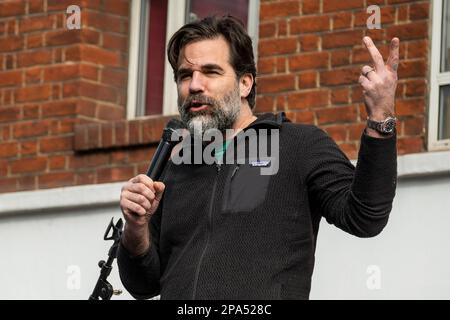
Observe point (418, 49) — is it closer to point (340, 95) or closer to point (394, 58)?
point (340, 95)

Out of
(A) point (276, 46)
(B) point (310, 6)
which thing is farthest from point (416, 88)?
(A) point (276, 46)

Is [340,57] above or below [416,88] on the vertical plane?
above

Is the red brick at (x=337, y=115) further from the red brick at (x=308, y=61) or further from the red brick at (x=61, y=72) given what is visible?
the red brick at (x=61, y=72)

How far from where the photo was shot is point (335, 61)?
942 centimetres

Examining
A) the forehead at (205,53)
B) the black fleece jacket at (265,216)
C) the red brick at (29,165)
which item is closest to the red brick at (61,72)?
the red brick at (29,165)

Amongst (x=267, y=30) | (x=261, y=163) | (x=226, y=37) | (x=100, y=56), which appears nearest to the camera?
(x=261, y=163)

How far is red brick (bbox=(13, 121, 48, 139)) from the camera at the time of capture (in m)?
10.5

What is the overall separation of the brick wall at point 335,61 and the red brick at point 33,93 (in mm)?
1504

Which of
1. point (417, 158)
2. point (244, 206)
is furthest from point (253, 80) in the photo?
point (417, 158)

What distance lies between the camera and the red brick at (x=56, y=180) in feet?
33.8

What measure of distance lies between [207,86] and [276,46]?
11.6 ft

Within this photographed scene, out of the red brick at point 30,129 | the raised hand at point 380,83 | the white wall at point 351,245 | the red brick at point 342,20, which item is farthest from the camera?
the red brick at point 30,129
